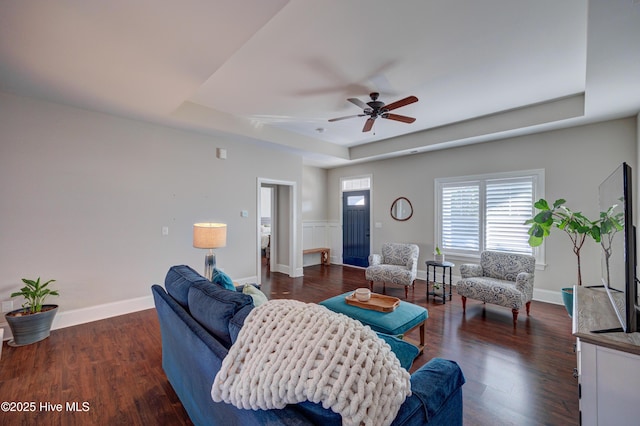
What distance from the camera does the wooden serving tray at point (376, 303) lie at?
2.60 m

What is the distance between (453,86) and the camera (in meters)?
3.28

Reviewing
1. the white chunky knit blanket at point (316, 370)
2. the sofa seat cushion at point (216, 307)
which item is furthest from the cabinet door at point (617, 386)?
the sofa seat cushion at point (216, 307)

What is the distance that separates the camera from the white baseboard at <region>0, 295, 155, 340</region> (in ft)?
10.4

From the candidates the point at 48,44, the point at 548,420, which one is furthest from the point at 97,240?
A: the point at 548,420

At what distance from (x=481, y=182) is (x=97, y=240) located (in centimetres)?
600

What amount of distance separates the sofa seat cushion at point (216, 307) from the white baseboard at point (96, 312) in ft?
9.08

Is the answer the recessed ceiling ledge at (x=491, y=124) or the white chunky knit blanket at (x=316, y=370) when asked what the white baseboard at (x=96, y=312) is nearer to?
the white chunky knit blanket at (x=316, y=370)

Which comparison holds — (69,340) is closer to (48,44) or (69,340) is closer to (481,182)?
(48,44)

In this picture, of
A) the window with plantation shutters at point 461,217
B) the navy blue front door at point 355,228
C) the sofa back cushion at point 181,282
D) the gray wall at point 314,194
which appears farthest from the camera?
the gray wall at point 314,194

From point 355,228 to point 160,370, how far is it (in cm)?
521

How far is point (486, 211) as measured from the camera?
4.80 meters

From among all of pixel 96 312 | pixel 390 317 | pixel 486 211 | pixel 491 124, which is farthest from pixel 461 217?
pixel 96 312

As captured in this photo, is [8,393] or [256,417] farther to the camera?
[8,393]

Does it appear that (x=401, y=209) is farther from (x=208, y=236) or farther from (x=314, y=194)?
(x=208, y=236)
